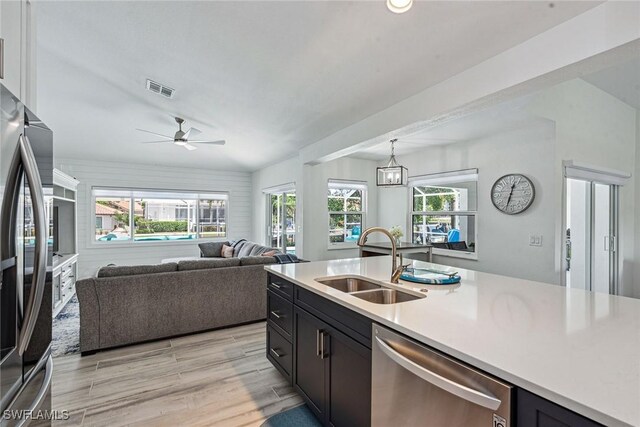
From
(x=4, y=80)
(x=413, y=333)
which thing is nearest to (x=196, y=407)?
(x=413, y=333)

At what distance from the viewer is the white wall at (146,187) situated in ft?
20.4

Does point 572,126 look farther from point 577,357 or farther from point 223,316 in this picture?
point 223,316

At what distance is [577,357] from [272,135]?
4.56 m

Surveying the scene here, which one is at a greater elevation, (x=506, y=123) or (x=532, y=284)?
(x=506, y=123)

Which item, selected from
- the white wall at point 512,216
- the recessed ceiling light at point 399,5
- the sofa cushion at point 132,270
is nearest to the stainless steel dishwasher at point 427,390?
the recessed ceiling light at point 399,5

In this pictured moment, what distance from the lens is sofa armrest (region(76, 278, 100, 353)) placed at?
3.06 metres

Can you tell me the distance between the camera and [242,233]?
7.88 metres

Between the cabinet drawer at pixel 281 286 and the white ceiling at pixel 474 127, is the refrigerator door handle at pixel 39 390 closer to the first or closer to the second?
the cabinet drawer at pixel 281 286

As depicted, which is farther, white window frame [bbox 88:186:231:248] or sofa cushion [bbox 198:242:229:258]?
sofa cushion [bbox 198:242:229:258]

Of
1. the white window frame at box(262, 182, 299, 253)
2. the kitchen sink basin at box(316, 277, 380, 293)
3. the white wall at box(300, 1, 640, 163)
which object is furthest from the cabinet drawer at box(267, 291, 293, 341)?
the white window frame at box(262, 182, 299, 253)

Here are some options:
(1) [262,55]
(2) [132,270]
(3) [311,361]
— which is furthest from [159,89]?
(3) [311,361]

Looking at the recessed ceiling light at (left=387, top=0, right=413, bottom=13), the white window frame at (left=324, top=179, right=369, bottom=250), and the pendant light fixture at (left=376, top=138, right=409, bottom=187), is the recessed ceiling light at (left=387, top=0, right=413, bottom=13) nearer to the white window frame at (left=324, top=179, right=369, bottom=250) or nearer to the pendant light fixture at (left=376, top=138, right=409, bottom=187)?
the pendant light fixture at (left=376, top=138, right=409, bottom=187)

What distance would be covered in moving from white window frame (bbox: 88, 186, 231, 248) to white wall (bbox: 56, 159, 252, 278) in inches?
1.5

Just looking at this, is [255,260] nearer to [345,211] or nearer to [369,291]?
[369,291]
